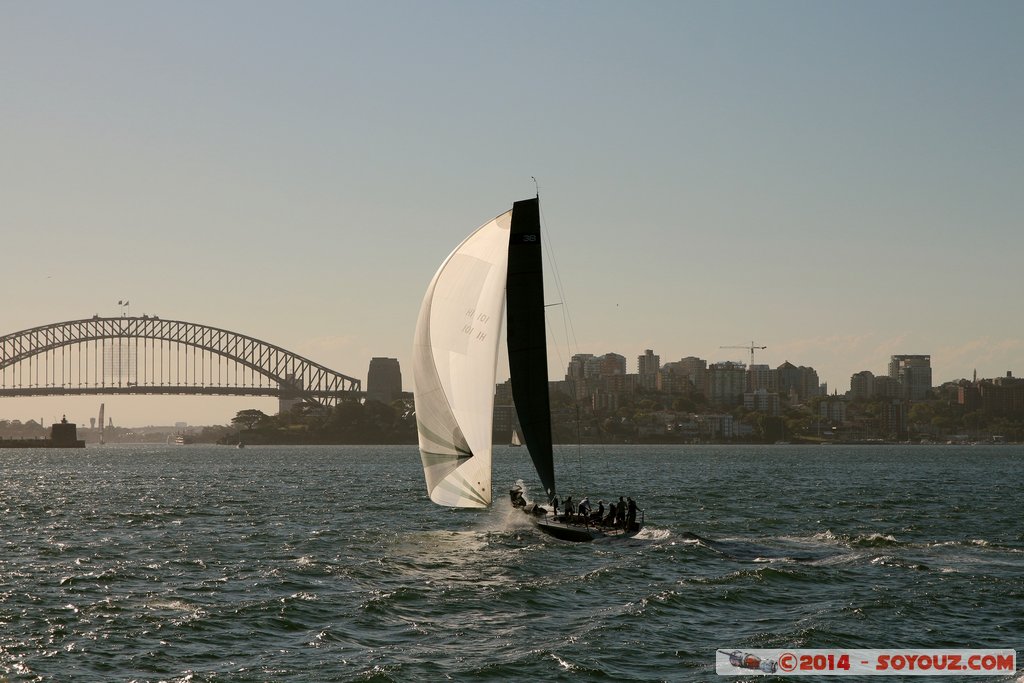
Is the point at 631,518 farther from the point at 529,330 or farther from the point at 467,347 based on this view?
the point at 467,347

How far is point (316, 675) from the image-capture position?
55.3 feet

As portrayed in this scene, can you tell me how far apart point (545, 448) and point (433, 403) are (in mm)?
3222

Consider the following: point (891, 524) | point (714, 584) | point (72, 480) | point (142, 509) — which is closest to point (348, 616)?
point (714, 584)

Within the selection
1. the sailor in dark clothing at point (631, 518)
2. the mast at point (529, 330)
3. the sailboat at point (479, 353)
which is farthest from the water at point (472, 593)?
the mast at point (529, 330)

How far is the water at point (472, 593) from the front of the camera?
17812 millimetres

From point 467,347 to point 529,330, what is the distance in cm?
176

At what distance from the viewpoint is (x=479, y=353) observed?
30.6 meters

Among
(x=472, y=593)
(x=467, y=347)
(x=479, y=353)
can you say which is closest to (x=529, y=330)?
(x=479, y=353)

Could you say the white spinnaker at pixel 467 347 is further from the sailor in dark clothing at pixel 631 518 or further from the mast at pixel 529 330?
the sailor in dark clothing at pixel 631 518

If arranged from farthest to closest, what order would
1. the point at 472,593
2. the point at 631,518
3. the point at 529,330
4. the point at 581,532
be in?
the point at 529,330
the point at 631,518
the point at 581,532
the point at 472,593

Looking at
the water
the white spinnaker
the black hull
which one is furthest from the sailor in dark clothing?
the white spinnaker

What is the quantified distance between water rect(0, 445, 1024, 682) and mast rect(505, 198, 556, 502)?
113 inches

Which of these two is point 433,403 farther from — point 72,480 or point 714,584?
point 72,480

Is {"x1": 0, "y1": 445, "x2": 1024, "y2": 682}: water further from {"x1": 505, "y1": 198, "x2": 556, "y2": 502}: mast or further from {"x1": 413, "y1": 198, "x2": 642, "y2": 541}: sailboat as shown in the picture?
{"x1": 505, "y1": 198, "x2": 556, "y2": 502}: mast
